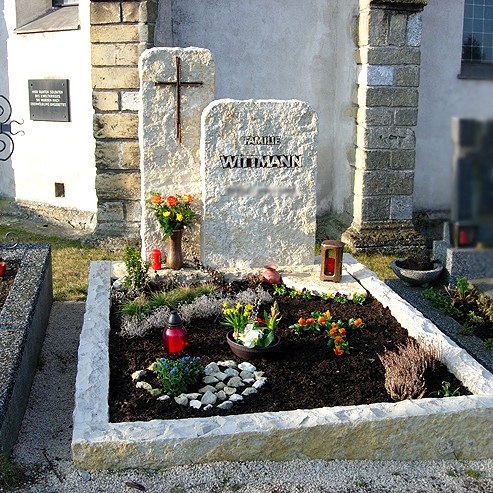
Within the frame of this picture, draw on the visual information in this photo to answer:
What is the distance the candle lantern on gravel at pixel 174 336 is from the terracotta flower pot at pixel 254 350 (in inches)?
13.2

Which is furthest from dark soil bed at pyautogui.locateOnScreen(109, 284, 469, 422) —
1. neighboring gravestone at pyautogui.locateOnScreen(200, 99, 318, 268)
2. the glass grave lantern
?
neighboring gravestone at pyautogui.locateOnScreen(200, 99, 318, 268)

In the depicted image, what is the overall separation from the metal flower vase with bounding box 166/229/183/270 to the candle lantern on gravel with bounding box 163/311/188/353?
162 cm

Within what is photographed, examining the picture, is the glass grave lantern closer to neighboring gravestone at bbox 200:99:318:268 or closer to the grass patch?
neighboring gravestone at bbox 200:99:318:268

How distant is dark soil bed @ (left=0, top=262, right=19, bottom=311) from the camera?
6034 millimetres

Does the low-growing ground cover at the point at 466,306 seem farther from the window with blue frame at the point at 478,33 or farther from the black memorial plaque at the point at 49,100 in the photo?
the black memorial plaque at the point at 49,100

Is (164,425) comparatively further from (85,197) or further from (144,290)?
Answer: (85,197)

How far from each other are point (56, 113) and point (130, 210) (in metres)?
2.40

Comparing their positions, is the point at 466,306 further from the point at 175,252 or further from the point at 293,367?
the point at 175,252

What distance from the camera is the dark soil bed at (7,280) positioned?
603 centimetres

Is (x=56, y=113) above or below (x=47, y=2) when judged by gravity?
below

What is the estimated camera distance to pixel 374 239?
895cm

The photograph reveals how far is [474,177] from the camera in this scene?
184 cm

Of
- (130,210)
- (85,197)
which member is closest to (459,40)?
(130,210)

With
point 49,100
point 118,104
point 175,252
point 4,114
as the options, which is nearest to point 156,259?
point 175,252
